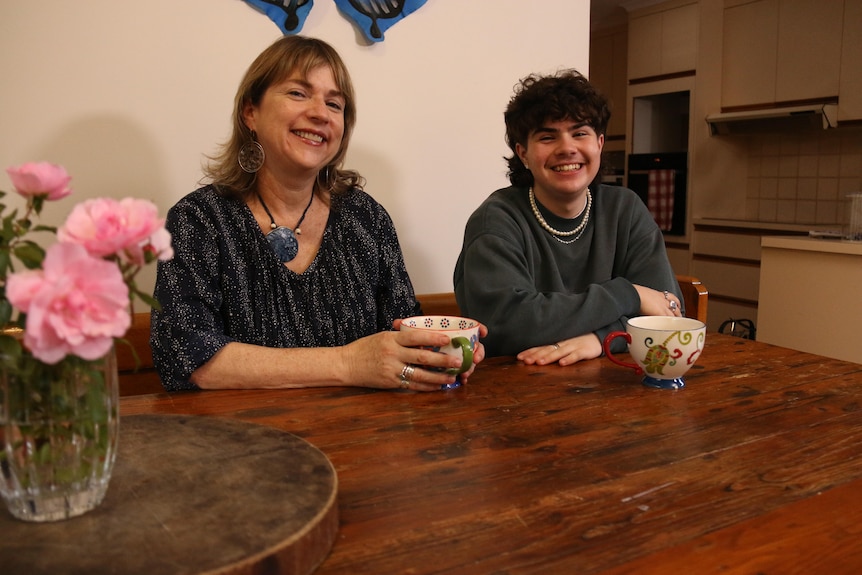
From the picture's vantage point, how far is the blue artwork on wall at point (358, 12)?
1852mm

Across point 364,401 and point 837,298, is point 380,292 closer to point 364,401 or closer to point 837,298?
point 364,401

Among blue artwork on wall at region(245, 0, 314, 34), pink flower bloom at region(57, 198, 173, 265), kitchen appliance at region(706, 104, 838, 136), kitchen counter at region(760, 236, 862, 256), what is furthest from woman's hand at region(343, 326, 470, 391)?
kitchen appliance at region(706, 104, 838, 136)

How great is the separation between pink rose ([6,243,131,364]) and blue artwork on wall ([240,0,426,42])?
4.87ft

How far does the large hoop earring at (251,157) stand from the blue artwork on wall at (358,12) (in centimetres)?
48

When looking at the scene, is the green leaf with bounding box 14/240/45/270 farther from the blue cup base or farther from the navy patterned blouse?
the blue cup base

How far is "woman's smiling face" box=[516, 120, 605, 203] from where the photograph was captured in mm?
1672

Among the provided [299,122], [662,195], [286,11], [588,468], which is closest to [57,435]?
[588,468]

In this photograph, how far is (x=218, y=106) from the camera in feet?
6.00

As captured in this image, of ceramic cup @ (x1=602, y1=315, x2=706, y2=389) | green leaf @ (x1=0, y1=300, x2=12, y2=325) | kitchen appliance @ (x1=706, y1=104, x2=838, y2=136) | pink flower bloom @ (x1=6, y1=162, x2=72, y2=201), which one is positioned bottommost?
ceramic cup @ (x1=602, y1=315, x2=706, y2=389)

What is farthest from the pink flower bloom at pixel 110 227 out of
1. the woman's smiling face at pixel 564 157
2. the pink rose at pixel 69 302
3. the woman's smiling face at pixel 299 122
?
the woman's smiling face at pixel 564 157

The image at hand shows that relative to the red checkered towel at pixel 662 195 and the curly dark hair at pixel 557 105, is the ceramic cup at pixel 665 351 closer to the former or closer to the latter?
the curly dark hair at pixel 557 105

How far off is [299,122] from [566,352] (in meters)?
0.71

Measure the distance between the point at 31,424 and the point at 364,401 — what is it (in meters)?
0.55

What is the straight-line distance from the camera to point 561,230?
1.75 metres
